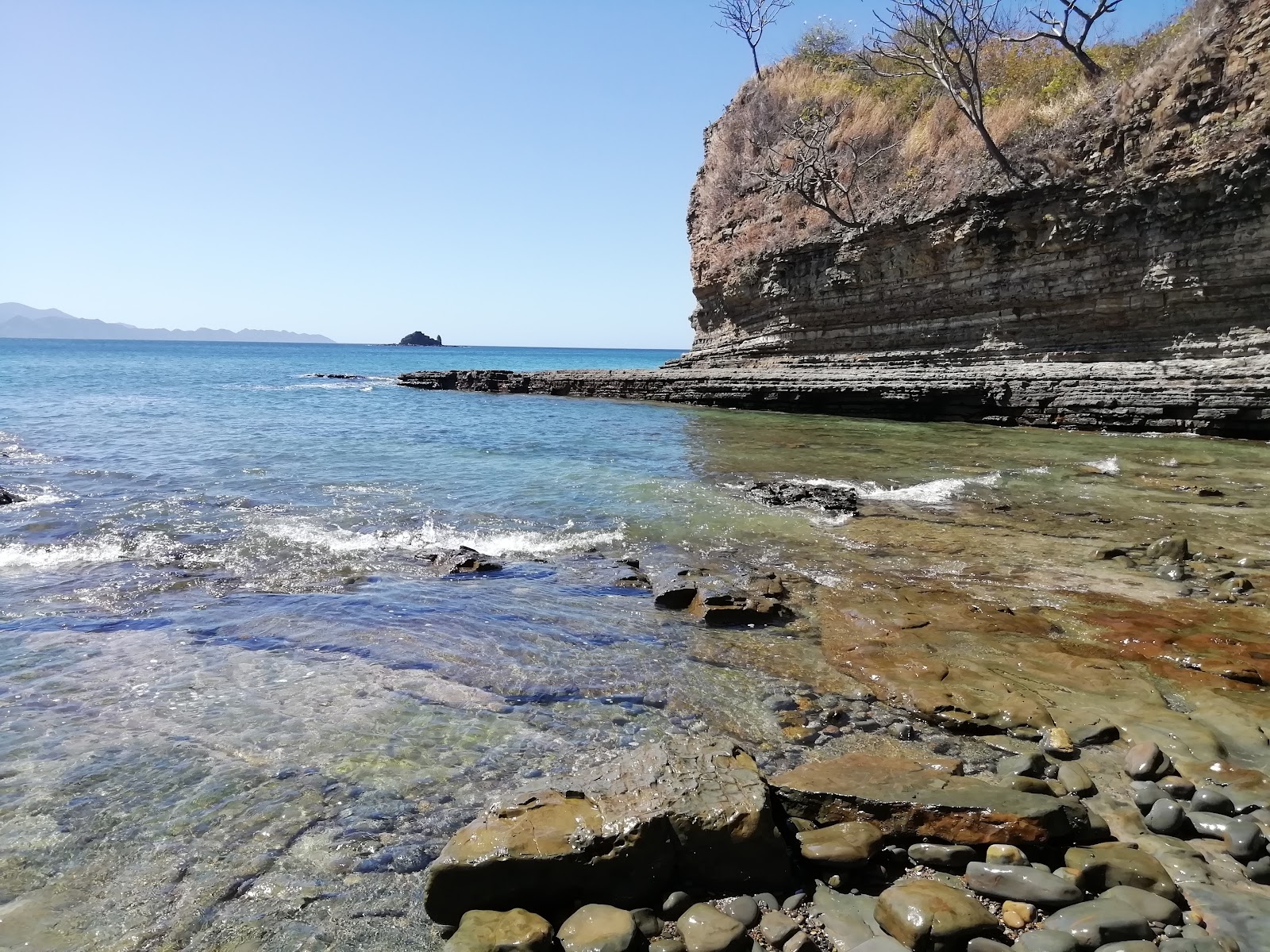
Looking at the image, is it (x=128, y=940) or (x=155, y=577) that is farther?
(x=155, y=577)

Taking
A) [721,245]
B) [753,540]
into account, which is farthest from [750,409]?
[753,540]

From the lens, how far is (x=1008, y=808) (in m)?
3.13

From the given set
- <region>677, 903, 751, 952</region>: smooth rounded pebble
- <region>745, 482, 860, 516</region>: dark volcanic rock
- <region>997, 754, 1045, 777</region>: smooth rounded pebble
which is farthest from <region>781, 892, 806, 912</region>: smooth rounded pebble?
<region>745, 482, 860, 516</region>: dark volcanic rock

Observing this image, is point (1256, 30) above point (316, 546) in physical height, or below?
above

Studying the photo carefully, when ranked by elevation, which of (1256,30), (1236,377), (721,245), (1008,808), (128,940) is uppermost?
(1256,30)

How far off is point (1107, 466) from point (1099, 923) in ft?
43.8

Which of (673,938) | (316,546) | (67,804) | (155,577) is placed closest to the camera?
(673,938)

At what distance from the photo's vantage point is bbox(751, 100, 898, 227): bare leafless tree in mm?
30062

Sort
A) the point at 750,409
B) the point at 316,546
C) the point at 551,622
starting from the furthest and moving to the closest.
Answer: the point at 750,409
the point at 316,546
the point at 551,622

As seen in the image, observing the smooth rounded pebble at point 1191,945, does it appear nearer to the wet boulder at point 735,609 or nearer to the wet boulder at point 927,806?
the wet boulder at point 927,806

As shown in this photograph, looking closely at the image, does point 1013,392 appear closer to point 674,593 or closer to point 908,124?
point 908,124

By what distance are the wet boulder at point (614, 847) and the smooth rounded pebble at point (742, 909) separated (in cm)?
7

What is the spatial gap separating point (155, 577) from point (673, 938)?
21.8ft

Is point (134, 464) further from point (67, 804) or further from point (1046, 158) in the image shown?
point (1046, 158)
